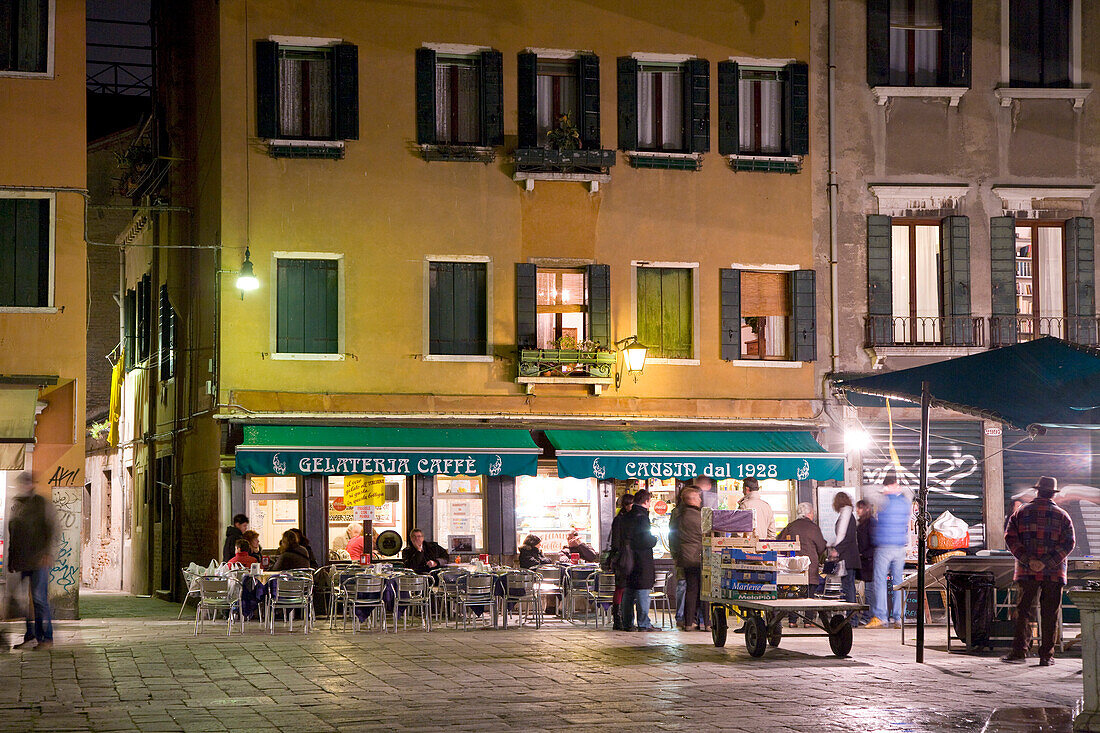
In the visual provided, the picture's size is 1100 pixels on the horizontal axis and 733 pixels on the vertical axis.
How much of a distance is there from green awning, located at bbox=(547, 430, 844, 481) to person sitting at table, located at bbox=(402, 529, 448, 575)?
2.13m

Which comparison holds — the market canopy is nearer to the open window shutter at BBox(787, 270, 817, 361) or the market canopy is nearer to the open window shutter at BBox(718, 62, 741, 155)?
the open window shutter at BBox(787, 270, 817, 361)

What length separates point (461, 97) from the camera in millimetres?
20844

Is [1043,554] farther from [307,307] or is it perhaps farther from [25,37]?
[25,37]

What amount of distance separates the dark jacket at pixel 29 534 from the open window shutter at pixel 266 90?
7319mm

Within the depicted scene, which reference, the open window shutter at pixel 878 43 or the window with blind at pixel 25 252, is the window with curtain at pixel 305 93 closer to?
the window with blind at pixel 25 252

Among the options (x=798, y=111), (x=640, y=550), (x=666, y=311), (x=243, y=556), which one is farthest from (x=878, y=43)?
(x=243, y=556)

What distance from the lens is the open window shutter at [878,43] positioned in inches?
854

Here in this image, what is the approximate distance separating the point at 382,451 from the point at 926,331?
8.49 meters

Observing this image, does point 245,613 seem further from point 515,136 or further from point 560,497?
point 515,136

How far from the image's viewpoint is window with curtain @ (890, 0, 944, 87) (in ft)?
71.9

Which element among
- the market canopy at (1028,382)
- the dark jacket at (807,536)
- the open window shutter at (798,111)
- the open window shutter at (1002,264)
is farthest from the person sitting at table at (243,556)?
the open window shutter at (1002,264)

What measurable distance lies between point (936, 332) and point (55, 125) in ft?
42.9

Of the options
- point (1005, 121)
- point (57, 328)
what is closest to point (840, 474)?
point (1005, 121)

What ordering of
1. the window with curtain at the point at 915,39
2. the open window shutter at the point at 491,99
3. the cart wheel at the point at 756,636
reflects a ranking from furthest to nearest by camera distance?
the window with curtain at the point at 915,39
the open window shutter at the point at 491,99
the cart wheel at the point at 756,636
